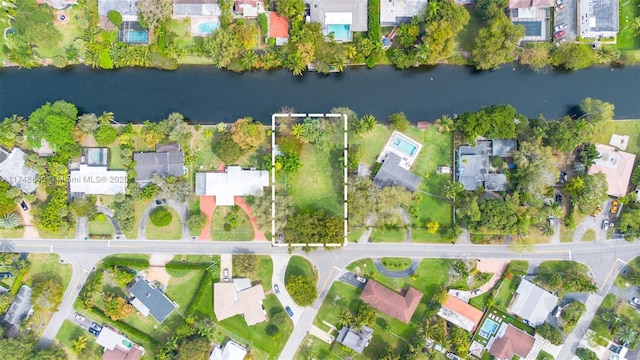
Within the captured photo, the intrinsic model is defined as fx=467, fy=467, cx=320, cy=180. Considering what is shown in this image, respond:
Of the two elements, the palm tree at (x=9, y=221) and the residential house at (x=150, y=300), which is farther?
the residential house at (x=150, y=300)

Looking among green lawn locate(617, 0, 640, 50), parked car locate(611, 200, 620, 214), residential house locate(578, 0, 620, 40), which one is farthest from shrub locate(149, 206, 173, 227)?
green lawn locate(617, 0, 640, 50)

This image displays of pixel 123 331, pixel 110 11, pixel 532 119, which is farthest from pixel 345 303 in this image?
pixel 110 11

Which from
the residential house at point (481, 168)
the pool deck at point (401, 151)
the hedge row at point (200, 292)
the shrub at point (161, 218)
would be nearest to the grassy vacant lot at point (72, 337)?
the hedge row at point (200, 292)

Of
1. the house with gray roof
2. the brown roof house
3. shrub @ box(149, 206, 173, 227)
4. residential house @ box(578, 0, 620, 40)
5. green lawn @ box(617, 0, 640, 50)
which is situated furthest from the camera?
green lawn @ box(617, 0, 640, 50)

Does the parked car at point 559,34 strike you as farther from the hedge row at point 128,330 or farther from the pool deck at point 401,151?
the hedge row at point 128,330

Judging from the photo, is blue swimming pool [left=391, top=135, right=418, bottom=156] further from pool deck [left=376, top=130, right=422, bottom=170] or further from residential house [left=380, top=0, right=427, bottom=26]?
residential house [left=380, top=0, right=427, bottom=26]
